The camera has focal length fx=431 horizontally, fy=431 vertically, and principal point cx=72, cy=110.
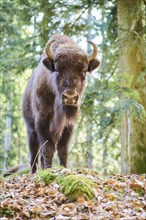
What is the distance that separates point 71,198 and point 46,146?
4032 mm

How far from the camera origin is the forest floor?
5164 mm

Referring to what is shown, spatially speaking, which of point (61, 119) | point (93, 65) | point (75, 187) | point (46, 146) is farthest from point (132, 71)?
point (75, 187)

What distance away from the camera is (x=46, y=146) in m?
9.79

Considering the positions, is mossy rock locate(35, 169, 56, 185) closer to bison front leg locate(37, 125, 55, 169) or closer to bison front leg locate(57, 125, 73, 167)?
bison front leg locate(37, 125, 55, 169)

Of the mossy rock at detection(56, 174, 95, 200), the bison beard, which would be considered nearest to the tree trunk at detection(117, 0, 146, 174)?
the bison beard

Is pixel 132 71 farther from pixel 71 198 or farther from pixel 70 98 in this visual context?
pixel 71 198

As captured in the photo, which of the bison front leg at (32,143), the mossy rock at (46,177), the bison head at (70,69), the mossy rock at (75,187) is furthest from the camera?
the bison front leg at (32,143)

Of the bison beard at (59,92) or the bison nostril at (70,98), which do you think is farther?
the bison beard at (59,92)

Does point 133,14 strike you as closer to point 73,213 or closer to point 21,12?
point 21,12

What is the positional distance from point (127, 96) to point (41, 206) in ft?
18.7

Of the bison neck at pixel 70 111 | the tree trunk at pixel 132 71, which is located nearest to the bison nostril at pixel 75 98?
the bison neck at pixel 70 111

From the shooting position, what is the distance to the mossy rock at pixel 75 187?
19.2ft

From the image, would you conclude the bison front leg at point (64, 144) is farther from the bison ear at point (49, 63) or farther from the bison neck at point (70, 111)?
the bison ear at point (49, 63)

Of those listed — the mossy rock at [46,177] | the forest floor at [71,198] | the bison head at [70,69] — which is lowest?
the forest floor at [71,198]
